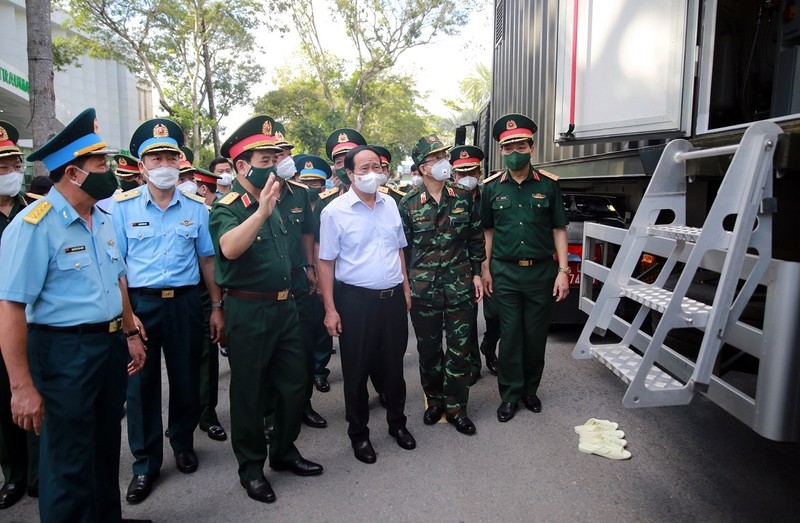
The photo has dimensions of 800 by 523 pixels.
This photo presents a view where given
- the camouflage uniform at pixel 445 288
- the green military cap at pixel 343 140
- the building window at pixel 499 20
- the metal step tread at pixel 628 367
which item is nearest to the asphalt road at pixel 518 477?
the camouflage uniform at pixel 445 288

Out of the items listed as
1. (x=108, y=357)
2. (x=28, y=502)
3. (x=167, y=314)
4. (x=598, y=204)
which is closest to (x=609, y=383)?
(x=598, y=204)

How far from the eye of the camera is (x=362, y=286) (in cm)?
324

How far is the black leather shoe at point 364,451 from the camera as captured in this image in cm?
322

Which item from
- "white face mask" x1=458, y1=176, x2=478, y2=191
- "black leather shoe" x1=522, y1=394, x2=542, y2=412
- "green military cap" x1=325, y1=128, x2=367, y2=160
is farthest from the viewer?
"green military cap" x1=325, y1=128, x2=367, y2=160

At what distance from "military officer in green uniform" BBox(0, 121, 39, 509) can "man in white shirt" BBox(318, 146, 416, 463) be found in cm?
165

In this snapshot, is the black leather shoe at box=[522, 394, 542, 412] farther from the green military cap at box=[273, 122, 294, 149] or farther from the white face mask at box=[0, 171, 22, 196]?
the white face mask at box=[0, 171, 22, 196]

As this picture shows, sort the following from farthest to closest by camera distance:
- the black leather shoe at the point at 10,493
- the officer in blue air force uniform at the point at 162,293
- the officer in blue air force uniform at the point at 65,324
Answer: the officer in blue air force uniform at the point at 162,293 → the black leather shoe at the point at 10,493 → the officer in blue air force uniform at the point at 65,324

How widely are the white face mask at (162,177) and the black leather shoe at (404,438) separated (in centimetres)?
201

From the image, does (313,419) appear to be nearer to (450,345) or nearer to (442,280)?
(450,345)

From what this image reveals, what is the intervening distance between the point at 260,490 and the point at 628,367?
1907 millimetres

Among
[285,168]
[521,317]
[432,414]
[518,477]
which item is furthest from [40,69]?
[518,477]

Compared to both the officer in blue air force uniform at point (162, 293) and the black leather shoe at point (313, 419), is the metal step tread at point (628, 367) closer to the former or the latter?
the black leather shoe at point (313, 419)

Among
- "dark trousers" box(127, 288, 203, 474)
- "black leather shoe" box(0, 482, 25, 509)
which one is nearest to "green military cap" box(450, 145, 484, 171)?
"dark trousers" box(127, 288, 203, 474)

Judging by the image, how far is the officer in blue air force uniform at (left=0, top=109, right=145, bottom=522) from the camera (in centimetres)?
202
